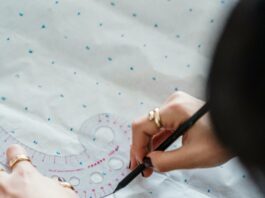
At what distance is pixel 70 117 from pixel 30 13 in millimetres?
155

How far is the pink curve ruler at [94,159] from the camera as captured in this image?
0.56 m

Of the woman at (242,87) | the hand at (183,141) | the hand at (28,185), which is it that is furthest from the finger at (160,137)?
the woman at (242,87)

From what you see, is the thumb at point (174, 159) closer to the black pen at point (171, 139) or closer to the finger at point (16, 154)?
the black pen at point (171, 139)

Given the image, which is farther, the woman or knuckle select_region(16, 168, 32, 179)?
knuckle select_region(16, 168, 32, 179)

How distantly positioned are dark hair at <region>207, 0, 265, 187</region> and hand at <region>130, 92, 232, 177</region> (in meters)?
0.20

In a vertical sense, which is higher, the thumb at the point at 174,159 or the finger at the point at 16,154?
the thumb at the point at 174,159

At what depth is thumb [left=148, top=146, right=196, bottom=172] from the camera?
534 mm

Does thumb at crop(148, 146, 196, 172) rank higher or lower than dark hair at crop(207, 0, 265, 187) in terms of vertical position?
lower

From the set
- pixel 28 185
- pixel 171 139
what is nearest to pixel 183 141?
pixel 171 139

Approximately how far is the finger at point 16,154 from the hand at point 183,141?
12cm

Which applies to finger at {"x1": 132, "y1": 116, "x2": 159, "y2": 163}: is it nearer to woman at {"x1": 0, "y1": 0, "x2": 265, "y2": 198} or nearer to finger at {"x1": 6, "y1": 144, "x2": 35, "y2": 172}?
finger at {"x1": 6, "y1": 144, "x2": 35, "y2": 172}

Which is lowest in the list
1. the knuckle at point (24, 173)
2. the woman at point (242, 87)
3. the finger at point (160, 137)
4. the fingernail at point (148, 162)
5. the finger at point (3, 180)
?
the finger at point (3, 180)

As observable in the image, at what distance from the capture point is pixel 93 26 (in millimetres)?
663

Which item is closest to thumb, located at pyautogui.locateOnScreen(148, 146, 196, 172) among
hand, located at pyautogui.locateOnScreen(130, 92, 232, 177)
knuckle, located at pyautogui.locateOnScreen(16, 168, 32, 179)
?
hand, located at pyautogui.locateOnScreen(130, 92, 232, 177)
